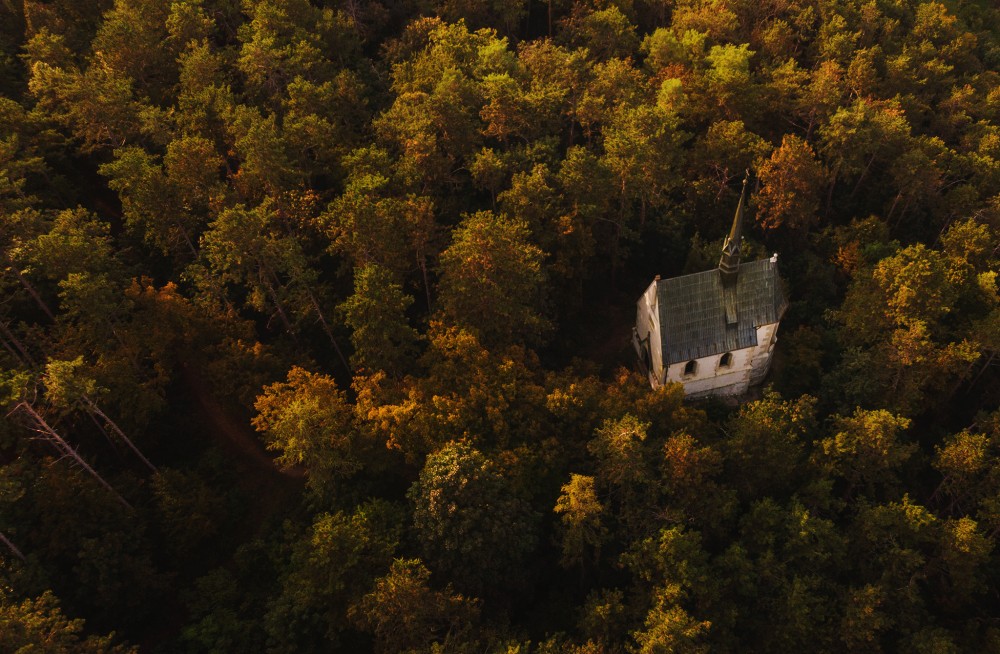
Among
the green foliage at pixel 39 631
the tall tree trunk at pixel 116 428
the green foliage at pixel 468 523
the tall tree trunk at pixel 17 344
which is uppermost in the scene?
the tall tree trunk at pixel 17 344

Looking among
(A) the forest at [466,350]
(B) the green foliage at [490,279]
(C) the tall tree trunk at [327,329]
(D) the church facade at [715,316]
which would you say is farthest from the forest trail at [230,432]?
(D) the church facade at [715,316]

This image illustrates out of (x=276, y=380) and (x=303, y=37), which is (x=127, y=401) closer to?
(x=276, y=380)

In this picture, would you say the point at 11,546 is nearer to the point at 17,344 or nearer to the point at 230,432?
the point at 17,344

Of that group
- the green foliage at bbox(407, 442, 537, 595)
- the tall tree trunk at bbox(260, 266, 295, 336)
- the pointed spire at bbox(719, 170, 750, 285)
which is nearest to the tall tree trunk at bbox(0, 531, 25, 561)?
the tall tree trunk at bbox(260, 266, 295, 336)

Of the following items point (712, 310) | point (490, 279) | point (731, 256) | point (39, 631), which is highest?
point (490, 279)

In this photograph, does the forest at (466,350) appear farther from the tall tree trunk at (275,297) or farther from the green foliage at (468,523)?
the tall tree trunk at (275,297)

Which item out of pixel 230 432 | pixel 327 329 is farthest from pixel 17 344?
pixel 327 329

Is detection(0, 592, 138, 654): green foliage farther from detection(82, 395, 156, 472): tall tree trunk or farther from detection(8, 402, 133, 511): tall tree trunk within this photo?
detection(82, 395, 156, 472): tall tree trunk

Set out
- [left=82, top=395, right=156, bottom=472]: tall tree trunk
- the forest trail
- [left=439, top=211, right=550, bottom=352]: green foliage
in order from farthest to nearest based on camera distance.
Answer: the forest trail → [left=439, top=211, right=550, bottom=352]: green foliage → [left=82, top=395, right=156, bottom=472]: tall tree trunk
